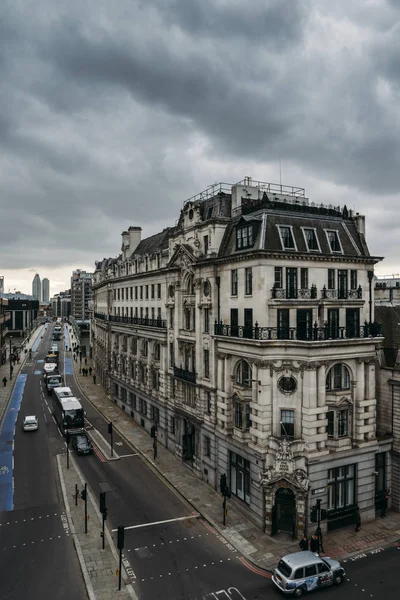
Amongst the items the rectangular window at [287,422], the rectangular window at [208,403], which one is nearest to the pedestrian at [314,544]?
the rectangular window at [287,422]

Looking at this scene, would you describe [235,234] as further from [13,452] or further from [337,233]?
[13,452]

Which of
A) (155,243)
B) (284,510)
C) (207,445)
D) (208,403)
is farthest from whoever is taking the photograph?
(155,243)

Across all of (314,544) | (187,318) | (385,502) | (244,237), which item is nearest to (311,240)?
(244,237)

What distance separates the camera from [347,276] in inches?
1480

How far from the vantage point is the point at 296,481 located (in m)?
31.3

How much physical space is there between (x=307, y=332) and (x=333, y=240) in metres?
10.3

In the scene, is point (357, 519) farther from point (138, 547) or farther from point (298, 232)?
point (298, 232)

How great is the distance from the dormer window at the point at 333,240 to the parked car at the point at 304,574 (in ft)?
77.3

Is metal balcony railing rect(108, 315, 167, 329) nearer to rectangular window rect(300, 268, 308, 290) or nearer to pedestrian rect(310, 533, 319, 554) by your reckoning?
rectangular window rect(300, 268, 308, 290)

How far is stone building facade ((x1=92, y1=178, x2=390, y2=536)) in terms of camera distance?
32219mm

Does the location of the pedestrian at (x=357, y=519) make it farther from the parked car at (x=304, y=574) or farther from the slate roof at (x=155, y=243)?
the slate roof at (x=155, y=243)

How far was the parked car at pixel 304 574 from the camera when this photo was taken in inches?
969

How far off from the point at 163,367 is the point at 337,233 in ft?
83.0

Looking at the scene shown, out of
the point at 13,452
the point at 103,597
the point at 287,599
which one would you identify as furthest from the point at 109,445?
the point at 287,599
